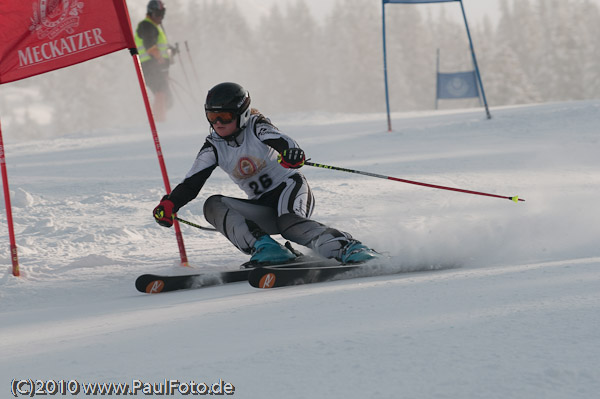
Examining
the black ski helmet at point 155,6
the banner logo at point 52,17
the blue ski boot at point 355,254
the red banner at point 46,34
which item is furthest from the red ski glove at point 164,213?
the black ski helmet at point 155,6

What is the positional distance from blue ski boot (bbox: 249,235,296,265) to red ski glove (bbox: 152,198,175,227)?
58cm

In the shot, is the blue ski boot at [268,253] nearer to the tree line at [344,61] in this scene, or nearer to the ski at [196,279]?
the ski at [196,279]

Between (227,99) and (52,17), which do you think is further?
(52,17)

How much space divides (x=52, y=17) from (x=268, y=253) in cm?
230

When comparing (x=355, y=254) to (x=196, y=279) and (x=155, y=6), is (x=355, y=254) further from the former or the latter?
(x=155, y=6)

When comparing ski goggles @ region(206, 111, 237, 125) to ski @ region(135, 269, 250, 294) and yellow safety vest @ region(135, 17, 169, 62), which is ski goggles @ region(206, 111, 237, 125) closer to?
ski @ region(135, 269, 250, 294)

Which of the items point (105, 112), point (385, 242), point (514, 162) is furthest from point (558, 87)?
point (385, 242)

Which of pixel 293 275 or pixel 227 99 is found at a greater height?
pixel 227 99

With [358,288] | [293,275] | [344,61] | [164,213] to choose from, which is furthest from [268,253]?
[344,61]

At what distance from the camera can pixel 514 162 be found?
8.05m

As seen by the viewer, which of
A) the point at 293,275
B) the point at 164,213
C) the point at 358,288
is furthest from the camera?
the point at 164,213

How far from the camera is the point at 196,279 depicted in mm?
4078

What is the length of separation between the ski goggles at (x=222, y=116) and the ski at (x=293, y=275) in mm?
1150

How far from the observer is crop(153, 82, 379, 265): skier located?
4168 mm
